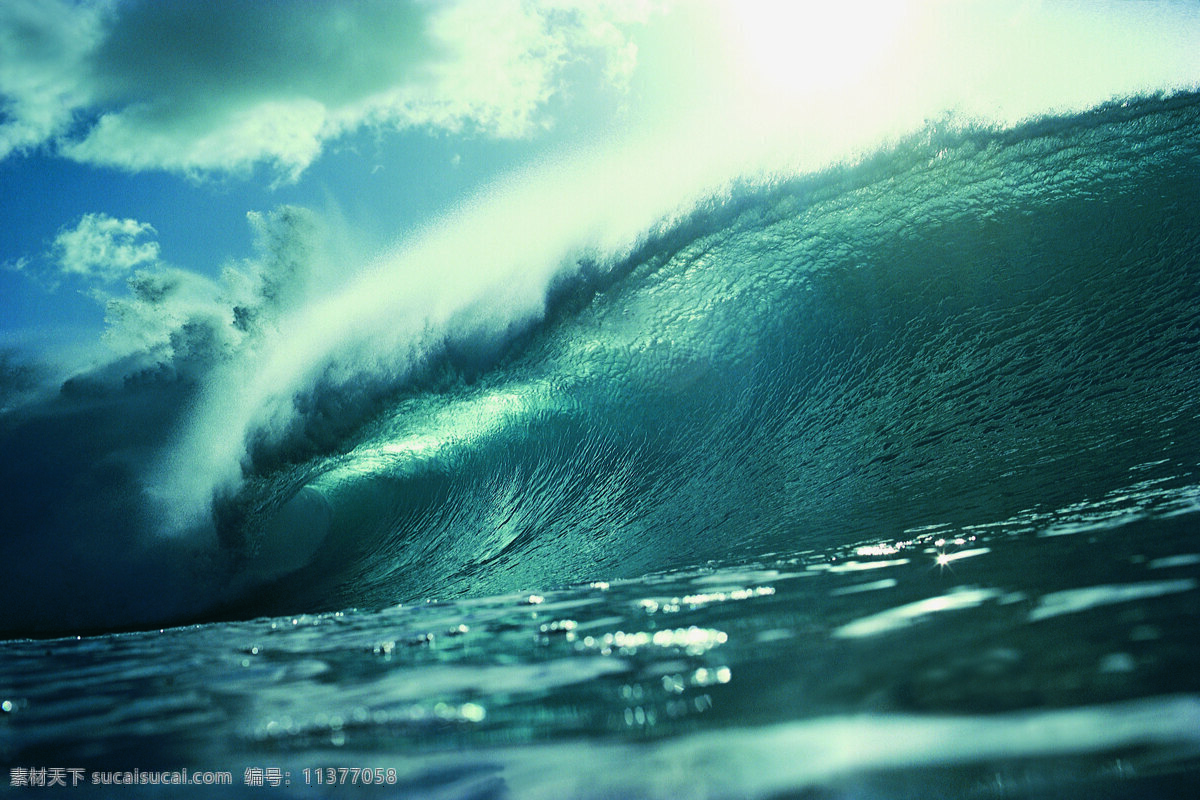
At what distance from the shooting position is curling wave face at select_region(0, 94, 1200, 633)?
393 cm

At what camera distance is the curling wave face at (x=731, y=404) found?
3.93 meters

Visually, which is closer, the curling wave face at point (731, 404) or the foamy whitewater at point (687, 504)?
the foamy whitewater at point (687, 504)

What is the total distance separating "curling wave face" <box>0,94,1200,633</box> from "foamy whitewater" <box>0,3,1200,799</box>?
0.11ft

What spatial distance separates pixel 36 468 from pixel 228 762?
11.2 m

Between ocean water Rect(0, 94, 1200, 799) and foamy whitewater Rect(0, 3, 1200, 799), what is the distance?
17 mm

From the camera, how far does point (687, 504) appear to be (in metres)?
4.49

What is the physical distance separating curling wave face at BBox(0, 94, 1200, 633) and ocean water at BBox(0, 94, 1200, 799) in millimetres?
35

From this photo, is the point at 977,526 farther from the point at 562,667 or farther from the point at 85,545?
the point at 85,545

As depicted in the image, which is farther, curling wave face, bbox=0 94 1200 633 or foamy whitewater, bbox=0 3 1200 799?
curling wave face, bbox=0 94 1200 633

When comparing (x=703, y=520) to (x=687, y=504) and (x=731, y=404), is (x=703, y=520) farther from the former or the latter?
(x=731, y=404)

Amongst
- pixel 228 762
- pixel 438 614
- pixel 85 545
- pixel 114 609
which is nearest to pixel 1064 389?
pixel 438 614

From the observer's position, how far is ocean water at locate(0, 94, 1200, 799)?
1.13m

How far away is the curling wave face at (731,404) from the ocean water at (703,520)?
35 mm

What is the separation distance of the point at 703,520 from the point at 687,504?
364mm
